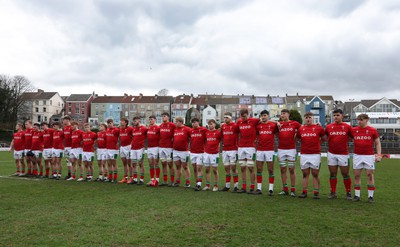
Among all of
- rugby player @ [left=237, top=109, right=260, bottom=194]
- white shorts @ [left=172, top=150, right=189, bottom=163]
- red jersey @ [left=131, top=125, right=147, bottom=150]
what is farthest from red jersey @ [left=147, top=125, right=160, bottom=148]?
rugby player @ [left=237, top=109, right=260, bottom=194]

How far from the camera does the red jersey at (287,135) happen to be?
30.5 feet

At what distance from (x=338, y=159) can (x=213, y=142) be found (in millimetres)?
3738

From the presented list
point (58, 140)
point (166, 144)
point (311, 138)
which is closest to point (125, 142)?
point (166, 144)

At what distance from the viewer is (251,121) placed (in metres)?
9.95

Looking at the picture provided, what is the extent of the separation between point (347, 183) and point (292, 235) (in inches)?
169

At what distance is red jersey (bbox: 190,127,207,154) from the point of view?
1087 centimetres

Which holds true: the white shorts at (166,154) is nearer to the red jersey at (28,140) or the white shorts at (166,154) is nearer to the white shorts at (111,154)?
the white shorts at (111,154)

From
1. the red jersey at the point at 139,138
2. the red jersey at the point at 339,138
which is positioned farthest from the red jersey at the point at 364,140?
the red jersey at the point at 139,138

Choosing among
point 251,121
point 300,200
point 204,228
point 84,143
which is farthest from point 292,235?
point 84,143

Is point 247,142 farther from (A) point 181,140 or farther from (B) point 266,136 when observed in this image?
(A) point 181,140

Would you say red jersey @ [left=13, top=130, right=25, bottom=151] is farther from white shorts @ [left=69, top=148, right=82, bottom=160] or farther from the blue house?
the blue house

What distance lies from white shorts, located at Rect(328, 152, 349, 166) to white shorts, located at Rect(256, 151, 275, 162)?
5.11ft

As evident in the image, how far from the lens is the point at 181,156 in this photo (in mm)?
11031

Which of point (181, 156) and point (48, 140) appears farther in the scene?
point (48, 140)
